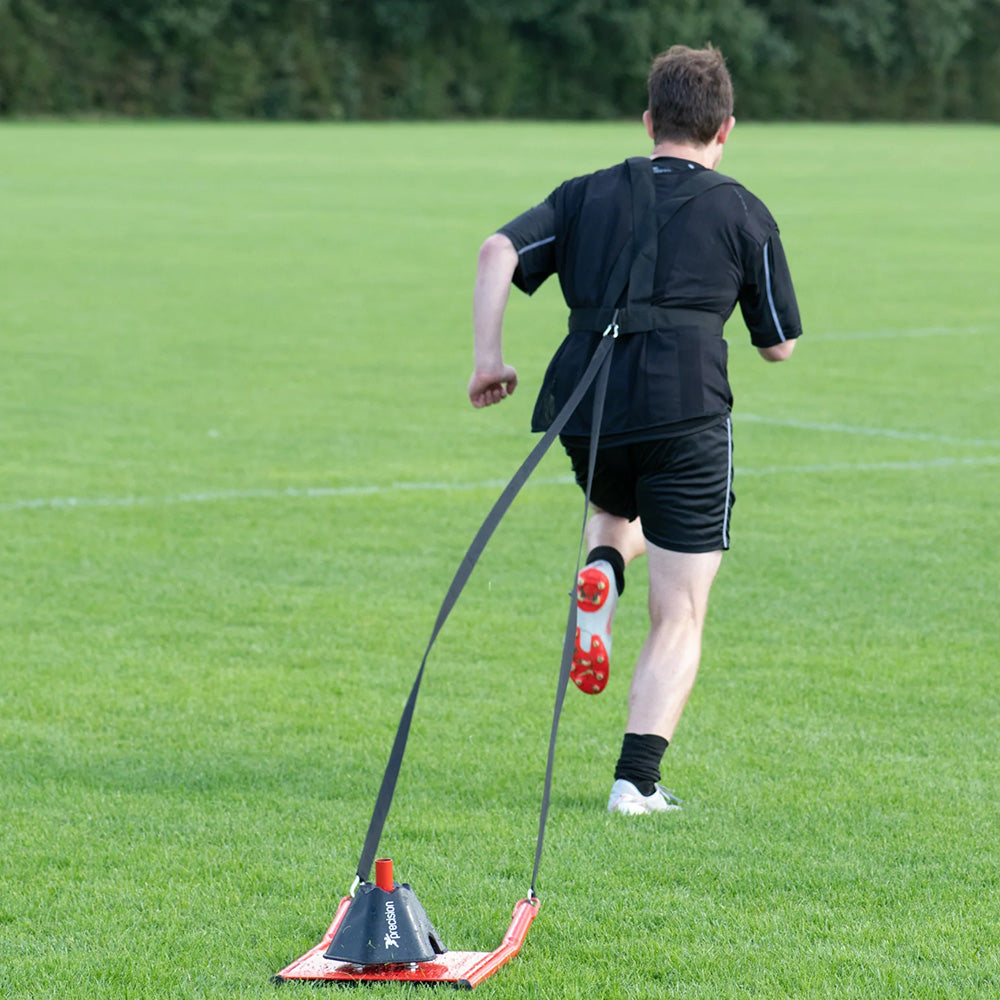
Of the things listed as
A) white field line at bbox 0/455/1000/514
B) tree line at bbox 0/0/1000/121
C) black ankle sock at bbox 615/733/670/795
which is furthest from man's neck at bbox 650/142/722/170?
tree line at bbox 0/0/1000/121

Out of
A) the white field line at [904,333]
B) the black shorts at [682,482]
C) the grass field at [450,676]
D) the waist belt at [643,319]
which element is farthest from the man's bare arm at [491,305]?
the white field line at [904,333]

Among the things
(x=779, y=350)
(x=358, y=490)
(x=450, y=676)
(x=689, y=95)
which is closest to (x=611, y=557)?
(x=779, y=350)

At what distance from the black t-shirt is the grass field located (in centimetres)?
113

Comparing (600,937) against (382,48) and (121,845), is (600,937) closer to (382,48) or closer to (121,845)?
(121,845)

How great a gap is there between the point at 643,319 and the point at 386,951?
1897 millimetres

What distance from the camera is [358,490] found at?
10445 mm

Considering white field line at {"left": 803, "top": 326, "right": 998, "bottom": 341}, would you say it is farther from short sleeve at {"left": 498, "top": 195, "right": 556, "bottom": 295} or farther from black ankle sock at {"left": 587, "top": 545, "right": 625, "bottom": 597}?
short sleeve at {"left": 498, "top": 195, "right": 556, "bottom": 295}

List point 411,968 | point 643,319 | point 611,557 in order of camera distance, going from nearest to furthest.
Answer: point 411,968 < point 643,319 < point 611,557

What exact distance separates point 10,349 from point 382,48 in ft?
200

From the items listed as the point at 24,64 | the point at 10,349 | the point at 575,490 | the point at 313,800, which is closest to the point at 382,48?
the point at 24,64

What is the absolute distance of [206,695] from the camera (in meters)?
6.55

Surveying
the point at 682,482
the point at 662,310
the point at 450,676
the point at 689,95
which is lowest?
the point at 450,676

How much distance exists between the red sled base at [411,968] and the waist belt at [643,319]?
1.69m

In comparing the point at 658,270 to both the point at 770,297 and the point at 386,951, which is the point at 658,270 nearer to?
the point at 770,297
